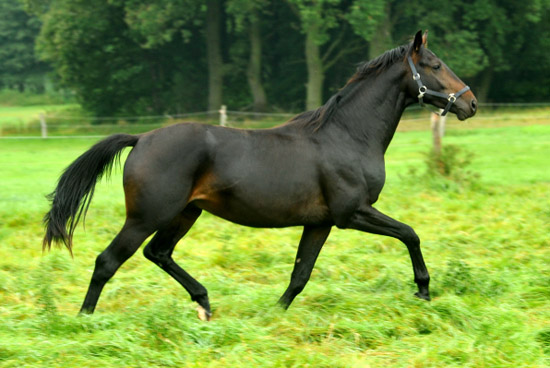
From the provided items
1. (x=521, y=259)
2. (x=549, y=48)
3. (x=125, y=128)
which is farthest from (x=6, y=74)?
(x=521, y=259)

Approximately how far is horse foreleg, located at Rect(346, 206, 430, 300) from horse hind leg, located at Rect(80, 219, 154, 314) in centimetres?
155

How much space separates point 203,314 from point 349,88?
212 cm

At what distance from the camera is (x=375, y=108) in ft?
17.3

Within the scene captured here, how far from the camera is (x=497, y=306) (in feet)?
16.3

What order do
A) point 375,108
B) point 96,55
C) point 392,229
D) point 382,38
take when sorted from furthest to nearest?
point 96,55
point 382,38
point 375,108
point 392,229

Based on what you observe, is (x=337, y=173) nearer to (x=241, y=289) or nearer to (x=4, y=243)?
(x=241, y=289)

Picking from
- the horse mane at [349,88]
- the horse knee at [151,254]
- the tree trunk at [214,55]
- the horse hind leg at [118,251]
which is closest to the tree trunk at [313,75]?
the tree trunk at [214,55]

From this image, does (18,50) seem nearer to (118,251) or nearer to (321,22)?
(321,22)

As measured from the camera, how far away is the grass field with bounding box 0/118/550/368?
4.00m

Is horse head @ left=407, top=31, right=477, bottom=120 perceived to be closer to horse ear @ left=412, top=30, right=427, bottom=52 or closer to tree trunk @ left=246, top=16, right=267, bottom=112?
horse ear @ left=412, top=30, right=427, bottom=52

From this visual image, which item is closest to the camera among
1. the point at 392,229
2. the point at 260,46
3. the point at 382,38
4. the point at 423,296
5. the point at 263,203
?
the point at 263,203

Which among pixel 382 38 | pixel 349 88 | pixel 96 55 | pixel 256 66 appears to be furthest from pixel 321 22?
pixel 349 88

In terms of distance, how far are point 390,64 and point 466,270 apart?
70.5 inches

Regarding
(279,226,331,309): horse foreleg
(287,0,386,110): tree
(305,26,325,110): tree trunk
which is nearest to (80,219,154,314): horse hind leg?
(279,226,331,309): horse foreleg
